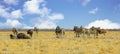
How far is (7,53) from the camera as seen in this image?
27.6 m

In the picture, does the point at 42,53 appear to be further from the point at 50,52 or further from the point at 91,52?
the point at 91,52

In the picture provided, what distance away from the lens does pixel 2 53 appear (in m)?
27.8

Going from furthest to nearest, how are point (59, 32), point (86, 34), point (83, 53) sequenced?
1. point (86, 34)
2. point (59, 32)
3. point (83, 53)

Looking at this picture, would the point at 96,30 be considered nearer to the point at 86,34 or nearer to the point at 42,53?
the point at 86,34

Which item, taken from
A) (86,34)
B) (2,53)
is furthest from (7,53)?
(86,34)

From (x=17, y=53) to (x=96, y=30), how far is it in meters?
33.7

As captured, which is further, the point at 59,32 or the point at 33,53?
the point at 59,32

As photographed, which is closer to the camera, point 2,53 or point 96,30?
point 2,53

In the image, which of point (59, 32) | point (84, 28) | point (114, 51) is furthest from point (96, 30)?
point (114, 51)

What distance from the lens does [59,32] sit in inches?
2298

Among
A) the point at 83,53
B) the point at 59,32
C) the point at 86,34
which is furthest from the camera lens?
the point at 86,34

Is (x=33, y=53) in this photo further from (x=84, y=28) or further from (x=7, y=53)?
(x=84, y=28)

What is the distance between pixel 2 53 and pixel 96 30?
112ft

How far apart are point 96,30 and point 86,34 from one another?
2.77 m
